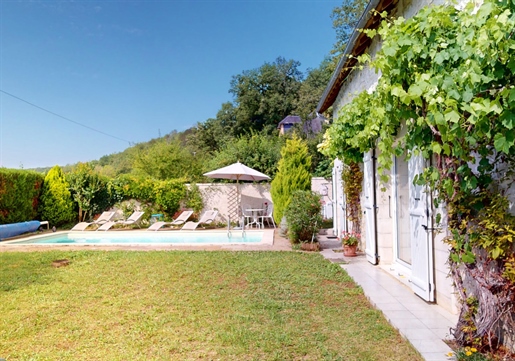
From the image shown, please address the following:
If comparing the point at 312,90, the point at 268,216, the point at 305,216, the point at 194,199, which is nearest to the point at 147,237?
the point at 194,199

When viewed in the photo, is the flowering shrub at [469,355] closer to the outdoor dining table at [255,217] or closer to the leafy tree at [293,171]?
the leafy tree at [293,171]

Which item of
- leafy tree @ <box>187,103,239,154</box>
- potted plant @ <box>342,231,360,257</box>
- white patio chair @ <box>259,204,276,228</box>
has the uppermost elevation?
leafy tree @ <box>187,103,239,154</box>

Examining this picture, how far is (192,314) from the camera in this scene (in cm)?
452

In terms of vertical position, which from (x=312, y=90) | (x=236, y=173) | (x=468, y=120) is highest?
(x=312, y=90)

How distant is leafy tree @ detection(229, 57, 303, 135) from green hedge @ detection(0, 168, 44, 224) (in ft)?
72.8

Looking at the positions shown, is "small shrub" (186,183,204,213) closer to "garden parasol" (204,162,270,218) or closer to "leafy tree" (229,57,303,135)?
"garden parasol" (204,162,270,218)

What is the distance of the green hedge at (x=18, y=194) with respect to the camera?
43.2 feet

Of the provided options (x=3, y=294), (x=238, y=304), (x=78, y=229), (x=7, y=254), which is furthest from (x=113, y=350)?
(x=78, y=229)

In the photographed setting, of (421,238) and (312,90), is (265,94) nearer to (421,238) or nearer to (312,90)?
(312,90)

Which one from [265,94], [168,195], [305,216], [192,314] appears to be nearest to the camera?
[192,314]

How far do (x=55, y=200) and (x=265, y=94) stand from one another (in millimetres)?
25596

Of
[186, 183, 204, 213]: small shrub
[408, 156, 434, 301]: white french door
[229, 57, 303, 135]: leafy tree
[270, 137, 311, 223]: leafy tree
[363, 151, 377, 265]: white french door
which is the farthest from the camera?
[229, 57, 303, 135]: leafy tree

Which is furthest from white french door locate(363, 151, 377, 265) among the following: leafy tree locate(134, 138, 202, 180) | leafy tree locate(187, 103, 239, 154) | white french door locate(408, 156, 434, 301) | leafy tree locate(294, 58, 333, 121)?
leafy tree locate(187, 103, 239, 154)

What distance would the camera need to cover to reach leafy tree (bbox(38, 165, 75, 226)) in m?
15.1
